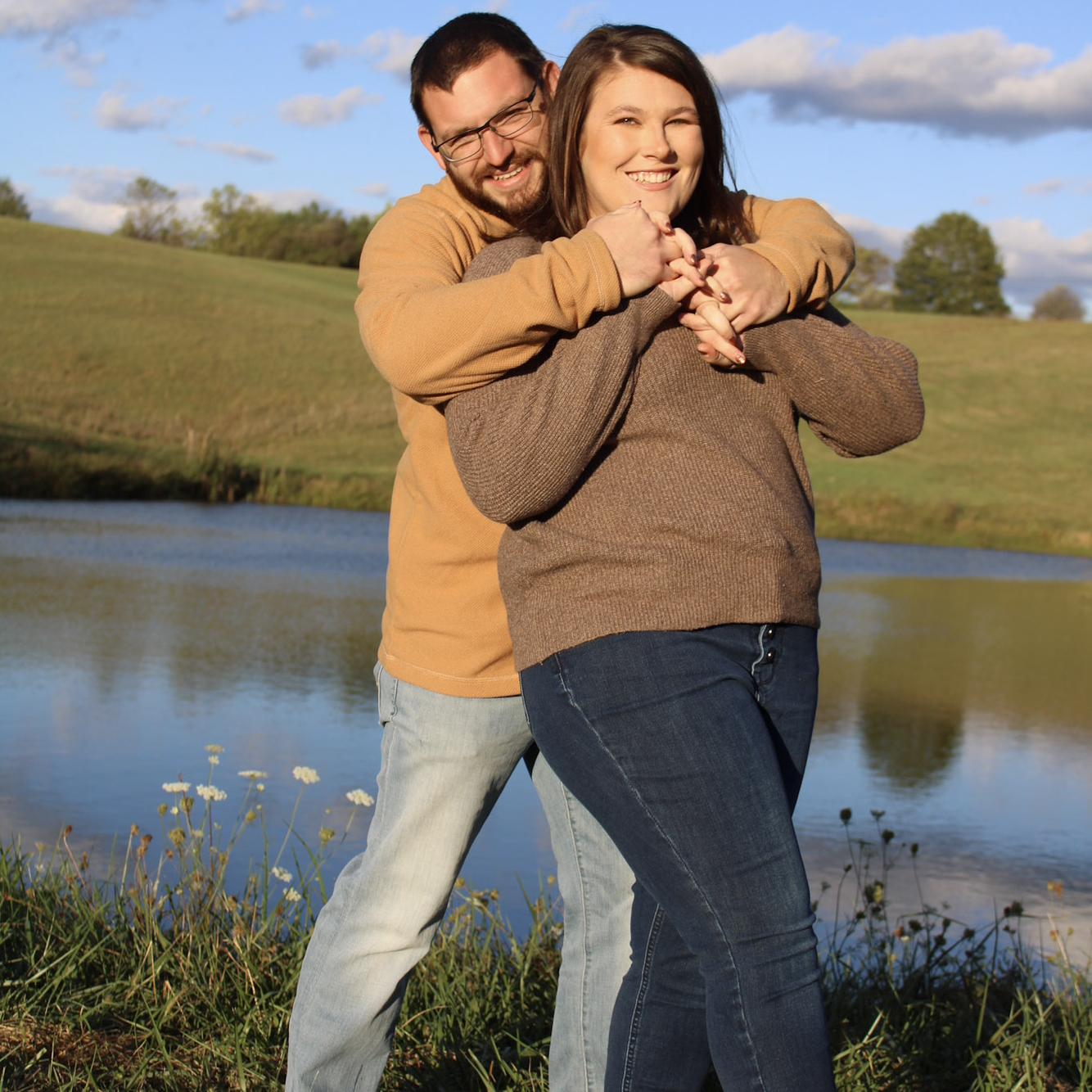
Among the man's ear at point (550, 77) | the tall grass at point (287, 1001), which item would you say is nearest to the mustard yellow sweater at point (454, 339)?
the man's ear at point (550, 77)

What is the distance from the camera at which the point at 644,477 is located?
1.83 m

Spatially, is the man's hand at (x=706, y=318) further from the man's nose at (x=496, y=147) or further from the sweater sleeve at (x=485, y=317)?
the man's nose at (x=496, y=147)

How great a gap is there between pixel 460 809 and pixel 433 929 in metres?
0.19

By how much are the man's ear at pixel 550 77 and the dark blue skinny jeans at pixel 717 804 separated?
0.97 m

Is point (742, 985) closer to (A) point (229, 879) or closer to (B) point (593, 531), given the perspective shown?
(B) point (593, 531)

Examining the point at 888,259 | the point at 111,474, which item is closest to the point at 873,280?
the point at 888,259

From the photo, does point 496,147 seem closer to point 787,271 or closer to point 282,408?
point 787,271

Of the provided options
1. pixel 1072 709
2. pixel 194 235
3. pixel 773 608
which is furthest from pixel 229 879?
pixel 194 235

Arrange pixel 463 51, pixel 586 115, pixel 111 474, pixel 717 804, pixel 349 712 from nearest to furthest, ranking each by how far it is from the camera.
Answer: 1. pixel 717 804
2. pixel 586 115
3. pixel 463 51
4. pixel 349 712
5. pixel 111 474

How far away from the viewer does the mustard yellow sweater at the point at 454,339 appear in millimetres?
1812

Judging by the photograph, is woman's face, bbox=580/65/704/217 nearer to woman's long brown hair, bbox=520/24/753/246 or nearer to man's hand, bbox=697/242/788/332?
woman's long brown hair, bbox=520/24/753/246

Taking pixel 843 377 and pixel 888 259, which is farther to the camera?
pixel 888 259

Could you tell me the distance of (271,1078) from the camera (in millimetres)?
2463

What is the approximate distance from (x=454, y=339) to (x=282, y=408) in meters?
22.7
